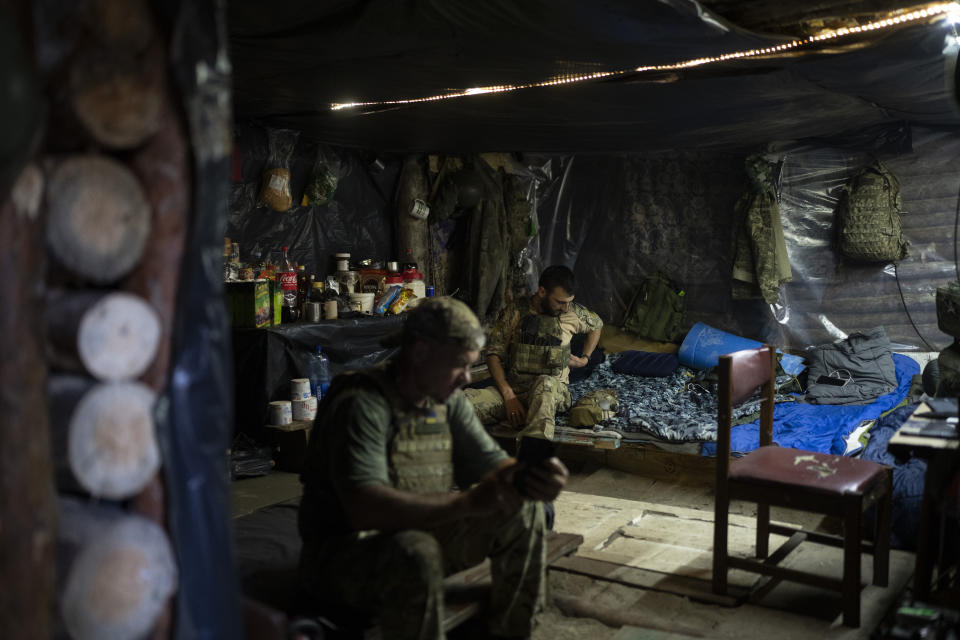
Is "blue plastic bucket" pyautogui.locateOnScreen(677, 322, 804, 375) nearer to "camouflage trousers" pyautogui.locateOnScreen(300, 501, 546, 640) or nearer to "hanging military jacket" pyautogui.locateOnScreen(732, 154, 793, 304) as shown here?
"hanging military jacket" pyautogui.locateOnScreen(732, 154, 793, 304)

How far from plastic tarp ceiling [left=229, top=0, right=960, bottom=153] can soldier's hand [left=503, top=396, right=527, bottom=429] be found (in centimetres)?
190

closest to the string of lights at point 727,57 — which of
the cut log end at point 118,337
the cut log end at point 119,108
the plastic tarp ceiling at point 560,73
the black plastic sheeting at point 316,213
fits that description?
the plastic tarp ceiling at point 560,73

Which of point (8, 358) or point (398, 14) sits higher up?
point (398, 14)

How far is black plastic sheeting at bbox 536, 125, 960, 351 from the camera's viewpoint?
611 centimetres

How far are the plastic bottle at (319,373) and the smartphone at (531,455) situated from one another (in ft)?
10.6

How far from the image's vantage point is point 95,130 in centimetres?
138

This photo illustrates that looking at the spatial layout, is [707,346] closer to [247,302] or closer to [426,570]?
[247,302]

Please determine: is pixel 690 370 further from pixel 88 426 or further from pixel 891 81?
pixel 88 426

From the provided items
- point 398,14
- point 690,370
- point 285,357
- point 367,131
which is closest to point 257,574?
point 398,14

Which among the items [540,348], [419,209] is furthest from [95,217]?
[419,209]

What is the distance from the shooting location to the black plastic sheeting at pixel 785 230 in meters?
6.11

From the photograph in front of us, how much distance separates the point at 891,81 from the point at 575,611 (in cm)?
320

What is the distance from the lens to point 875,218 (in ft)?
20.0

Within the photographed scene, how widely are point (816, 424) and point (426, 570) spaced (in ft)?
12.7
